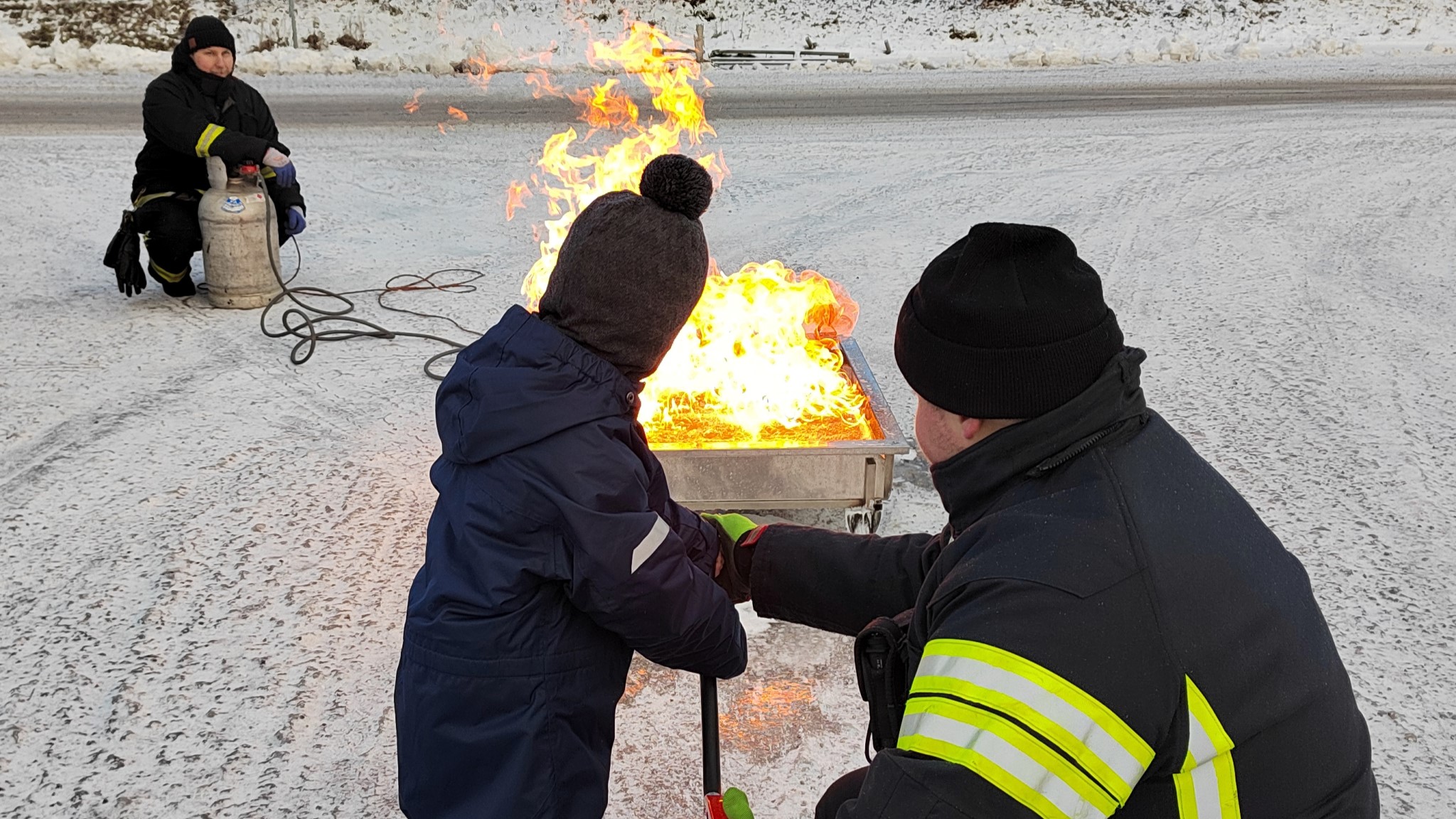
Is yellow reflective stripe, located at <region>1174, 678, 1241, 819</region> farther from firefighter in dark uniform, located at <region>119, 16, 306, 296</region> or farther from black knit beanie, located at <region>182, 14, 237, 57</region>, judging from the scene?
black knit beanie, located at <region>182, 14, 237, 57</region>

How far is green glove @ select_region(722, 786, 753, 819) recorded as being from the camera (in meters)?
2.06

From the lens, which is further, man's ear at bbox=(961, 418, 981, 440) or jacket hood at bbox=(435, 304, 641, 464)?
jacket hood at bbox=(435, 304, 641, 464)

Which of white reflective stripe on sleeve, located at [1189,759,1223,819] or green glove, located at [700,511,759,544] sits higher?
white reflective stripe on sleeve, located at [1189,759,1223,819]

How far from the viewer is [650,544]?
2146 mm

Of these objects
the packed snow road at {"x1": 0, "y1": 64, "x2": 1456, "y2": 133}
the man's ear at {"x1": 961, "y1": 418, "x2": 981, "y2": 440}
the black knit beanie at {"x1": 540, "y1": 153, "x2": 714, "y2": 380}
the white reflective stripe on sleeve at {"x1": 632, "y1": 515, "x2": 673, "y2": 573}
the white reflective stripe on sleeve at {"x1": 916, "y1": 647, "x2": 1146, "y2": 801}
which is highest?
the packed snow road at {"x1": 0, "y1": 64, "x2": 1456, "y2": 133}

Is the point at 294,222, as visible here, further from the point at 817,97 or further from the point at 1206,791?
the point at 817,97

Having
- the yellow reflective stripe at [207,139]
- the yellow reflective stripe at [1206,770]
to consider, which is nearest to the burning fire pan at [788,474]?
the yellow reflective stripe at [1206,770]

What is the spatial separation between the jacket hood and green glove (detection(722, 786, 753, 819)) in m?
0.75

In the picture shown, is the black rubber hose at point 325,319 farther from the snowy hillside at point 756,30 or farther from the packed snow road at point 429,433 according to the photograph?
→ the snowy hillside at point 756,30

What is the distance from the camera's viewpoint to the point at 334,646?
3.51 m

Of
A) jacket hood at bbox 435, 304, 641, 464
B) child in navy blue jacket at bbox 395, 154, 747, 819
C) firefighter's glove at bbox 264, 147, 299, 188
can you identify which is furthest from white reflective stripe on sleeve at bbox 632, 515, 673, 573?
firefighter's glove at bbox 264, 147, 299, 188

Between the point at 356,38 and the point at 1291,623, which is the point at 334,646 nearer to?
the point at 1291,623

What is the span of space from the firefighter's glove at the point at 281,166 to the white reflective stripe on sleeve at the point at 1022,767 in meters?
6.21

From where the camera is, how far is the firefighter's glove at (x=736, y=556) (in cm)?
261
